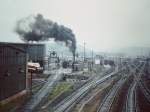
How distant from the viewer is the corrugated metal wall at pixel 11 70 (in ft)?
86.9

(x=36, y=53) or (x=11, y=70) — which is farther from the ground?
(x=36, y=53)

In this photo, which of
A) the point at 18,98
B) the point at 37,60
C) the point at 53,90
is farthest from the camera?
the point at 37,60

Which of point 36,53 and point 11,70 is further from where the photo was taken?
point 36,53

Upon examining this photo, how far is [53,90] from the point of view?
35.8 m

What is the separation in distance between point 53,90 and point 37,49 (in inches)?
1043

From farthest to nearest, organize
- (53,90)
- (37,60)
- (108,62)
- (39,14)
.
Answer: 1. (108,62)
2. (37,60)
3. (39,14)
4. (53,90)

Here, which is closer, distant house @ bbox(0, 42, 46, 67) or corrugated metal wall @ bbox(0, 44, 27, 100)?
corrugated metal wall @ bbox(0, 44, 27, 100)

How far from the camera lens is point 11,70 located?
1131 inches

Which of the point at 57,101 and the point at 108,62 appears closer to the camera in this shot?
the point at 57,101

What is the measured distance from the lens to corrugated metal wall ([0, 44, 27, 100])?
2650 cm

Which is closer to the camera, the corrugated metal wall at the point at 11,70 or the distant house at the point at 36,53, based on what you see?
the corrugated metal wall at the point at 11,70

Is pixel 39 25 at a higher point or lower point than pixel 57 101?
higher

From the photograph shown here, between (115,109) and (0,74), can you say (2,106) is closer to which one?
(0,74)

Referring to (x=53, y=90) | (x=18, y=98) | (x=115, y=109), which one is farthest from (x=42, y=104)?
(x=53, y=90)
